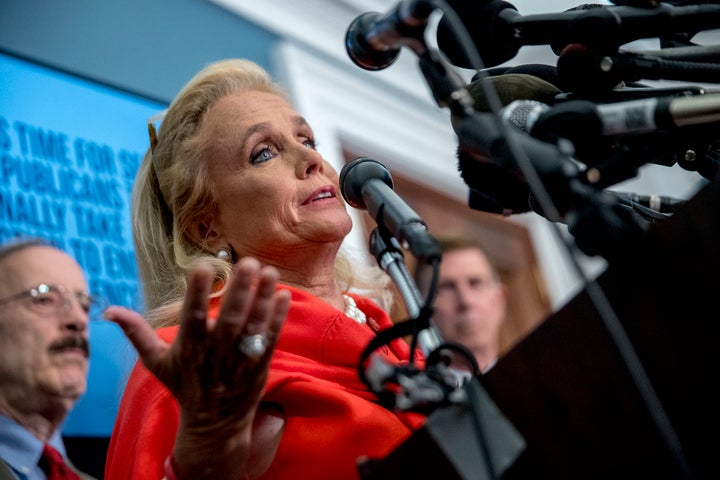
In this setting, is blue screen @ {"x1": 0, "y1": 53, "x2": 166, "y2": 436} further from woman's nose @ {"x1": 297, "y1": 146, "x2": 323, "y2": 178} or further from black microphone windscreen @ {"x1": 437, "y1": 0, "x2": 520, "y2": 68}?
black microphone windscreen @ {"x1": 437, "y1": 0, "x2": 520, "y2": 68}

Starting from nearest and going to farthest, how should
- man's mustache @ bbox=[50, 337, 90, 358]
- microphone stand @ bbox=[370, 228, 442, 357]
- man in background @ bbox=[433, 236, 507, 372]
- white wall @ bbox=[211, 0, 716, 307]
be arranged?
microphone stand @ bbox=[370, 228, 442, 357] < man's mustache @ bbox=[50, 337, 90, 358] < man in background @ bbox=[433, 236, 507, 372] < white wall @ bbox=[211, 0, 716, 307]

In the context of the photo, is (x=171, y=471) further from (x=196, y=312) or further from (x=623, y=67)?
(x=623, y=67)

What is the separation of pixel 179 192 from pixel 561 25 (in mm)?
904

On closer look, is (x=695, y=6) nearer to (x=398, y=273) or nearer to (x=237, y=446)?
(x=398, y=273)

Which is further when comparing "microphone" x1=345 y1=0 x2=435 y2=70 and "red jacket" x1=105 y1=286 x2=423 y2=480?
"red jacket" x1=105 y1=286 x2=423 y2=480

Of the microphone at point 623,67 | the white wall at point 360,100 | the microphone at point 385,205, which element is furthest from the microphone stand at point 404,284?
the white wall at point 360,100

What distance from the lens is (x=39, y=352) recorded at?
7.30 feet

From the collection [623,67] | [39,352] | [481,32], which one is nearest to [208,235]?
[39,352]

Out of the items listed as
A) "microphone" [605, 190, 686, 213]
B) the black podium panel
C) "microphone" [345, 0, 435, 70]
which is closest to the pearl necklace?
"microphone" [605, 190, 686, 213]

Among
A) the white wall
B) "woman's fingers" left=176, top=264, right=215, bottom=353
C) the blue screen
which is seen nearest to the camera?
"woman's fingers" left=176, top=264, right=215, bottom=353

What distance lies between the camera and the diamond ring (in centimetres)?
98

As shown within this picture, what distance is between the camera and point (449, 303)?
3.21m

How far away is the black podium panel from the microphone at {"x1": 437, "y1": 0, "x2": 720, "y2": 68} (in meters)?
0.32

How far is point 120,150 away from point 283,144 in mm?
1307
